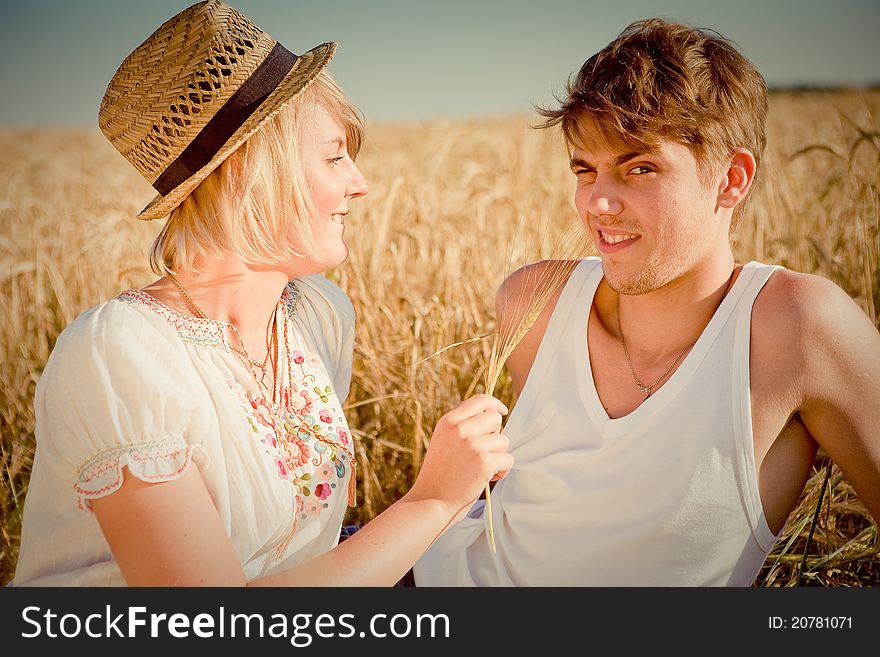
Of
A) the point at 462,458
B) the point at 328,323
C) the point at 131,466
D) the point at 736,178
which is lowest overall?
the point at 462,458

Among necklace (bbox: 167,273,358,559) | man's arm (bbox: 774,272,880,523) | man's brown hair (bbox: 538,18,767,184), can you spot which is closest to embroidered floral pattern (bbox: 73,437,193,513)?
necklace (bbox: 167,273,358,559)

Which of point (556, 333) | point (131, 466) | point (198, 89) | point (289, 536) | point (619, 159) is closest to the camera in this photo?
point (131, 466)

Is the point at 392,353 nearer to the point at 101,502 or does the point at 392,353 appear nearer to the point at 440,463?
the point at 440,463

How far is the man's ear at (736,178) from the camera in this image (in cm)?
181

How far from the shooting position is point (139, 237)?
3773 millimetres

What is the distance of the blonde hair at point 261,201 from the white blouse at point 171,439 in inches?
6.1

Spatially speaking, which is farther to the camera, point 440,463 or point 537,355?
point 537,355

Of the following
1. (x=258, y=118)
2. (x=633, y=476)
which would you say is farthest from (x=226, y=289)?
(x=633, y=476)

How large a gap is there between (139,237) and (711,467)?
2939 millimetres

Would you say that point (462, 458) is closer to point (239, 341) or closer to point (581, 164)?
point (239, 341)

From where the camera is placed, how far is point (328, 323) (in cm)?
204

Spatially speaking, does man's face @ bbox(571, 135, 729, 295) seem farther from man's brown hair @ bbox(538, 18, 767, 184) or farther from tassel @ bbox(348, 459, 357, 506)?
tassel @ bbox(348, 459, 357, 506)

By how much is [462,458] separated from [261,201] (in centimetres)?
63
